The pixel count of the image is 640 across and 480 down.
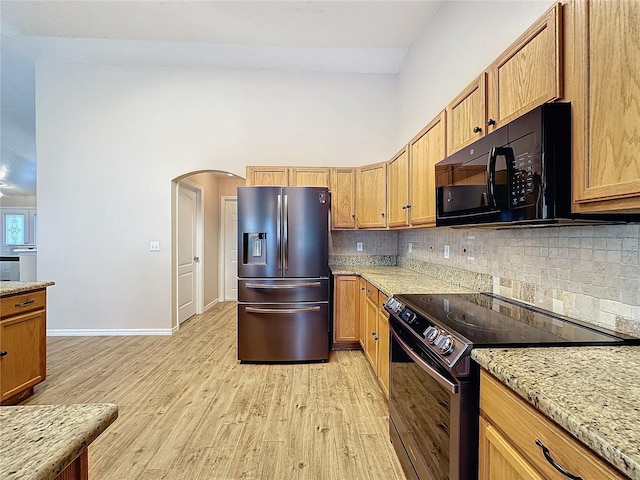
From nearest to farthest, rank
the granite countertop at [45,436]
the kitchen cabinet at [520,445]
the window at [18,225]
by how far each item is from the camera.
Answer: the granite countertop at [45,436] < the kitchen cabinet at [520,445] < the window at [18,225]

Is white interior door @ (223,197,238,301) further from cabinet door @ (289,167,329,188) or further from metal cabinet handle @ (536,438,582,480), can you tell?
metal cabinet handle @ (536,438,582,480)

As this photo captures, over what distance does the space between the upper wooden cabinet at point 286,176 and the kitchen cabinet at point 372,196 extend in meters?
0.45

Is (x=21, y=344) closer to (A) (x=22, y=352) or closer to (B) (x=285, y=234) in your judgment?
(A) (x=22, y=352)

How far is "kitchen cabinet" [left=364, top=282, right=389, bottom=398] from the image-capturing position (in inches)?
88.6

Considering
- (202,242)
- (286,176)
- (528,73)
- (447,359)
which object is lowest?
(447,359)

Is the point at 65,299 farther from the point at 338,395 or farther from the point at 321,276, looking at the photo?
the point at 338,395

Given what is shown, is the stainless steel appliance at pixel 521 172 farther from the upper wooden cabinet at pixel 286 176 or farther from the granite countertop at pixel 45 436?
the upper wooden cabinet at pixel 286 176

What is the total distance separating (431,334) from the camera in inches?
50.3

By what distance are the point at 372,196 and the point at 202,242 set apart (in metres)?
3.08

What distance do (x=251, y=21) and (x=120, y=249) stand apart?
10.3ft

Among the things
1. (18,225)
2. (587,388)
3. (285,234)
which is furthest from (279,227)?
(18,225)

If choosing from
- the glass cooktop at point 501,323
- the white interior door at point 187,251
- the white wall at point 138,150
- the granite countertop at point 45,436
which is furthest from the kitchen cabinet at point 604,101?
the white interior door at point 187,251

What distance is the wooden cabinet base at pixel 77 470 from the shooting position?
0.64 metres

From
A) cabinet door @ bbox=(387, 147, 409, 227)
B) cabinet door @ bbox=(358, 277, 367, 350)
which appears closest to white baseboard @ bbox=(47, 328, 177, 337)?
cabinet door @ bbox=(358, 277, 367, 350)
